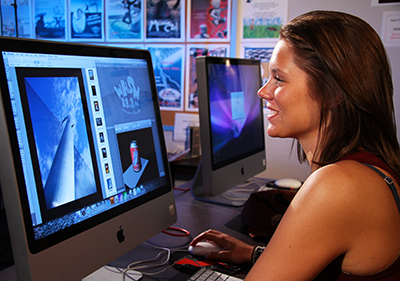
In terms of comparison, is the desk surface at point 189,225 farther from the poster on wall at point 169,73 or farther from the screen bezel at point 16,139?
the poster on wall at point 169,73

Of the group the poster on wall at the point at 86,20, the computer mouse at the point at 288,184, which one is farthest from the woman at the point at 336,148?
the poster on wall at the point at 86,20

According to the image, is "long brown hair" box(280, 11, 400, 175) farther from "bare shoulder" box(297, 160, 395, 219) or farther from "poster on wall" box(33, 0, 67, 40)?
"poster on wall" box(33, 0, 67, 40)

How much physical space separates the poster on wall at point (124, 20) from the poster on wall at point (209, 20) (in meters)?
0.40

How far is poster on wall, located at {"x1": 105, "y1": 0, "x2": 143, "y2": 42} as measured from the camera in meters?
2.51

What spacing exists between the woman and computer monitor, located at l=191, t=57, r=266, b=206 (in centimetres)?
47

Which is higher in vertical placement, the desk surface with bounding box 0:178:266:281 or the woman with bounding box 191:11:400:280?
the woman with bounding box 191:11:400:280

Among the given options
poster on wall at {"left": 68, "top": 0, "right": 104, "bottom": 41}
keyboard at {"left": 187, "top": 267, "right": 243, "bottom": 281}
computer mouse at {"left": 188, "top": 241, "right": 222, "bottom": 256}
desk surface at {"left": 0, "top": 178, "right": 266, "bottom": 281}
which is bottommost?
desk surface at {"left": 0, "top": 178, "right": 266, "bottom": 281}

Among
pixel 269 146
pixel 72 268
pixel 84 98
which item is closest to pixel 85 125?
pixel 84 98

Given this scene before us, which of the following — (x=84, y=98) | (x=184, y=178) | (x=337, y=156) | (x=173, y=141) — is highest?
(x=84, y=98)

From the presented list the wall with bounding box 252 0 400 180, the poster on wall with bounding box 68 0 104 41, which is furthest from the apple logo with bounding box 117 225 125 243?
the poster on wall with bounding box 68 0 104 41

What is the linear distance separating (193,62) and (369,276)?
77.0 inches

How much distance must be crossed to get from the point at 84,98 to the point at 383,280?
719mm

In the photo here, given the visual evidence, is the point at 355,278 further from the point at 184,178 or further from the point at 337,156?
the point at 184,178

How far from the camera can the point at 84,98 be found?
754 mm
